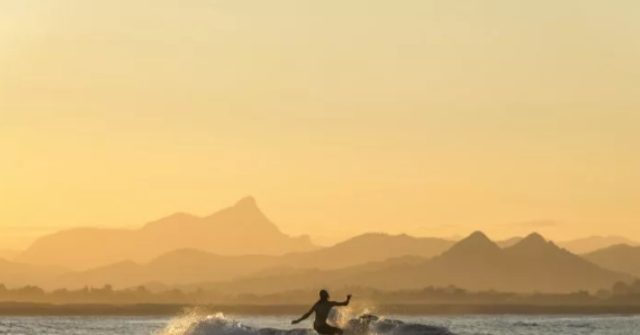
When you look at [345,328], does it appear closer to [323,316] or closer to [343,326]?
[343,326]

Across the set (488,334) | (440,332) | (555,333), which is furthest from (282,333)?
(555,333)

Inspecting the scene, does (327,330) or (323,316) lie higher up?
(323,316)

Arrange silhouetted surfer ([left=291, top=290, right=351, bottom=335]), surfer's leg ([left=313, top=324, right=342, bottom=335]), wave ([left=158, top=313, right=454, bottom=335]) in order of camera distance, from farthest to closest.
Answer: wave ([left=158, top=313, right=454, bottom=335]) → surfer's leg ([left=313, top=324, right=342, bottom=335]) → silhouetted surfer ([left=291, top=290, right=351, bottom=335])

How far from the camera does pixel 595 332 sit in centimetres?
9412

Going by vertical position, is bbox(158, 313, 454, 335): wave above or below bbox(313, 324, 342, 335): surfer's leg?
above

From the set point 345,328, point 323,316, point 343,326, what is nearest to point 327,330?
point 323,316

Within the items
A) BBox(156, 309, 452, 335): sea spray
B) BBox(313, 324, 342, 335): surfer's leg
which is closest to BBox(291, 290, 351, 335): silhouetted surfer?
BBox(313, 324, 342, 335): surfer's leg

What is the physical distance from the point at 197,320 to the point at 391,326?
8.79m

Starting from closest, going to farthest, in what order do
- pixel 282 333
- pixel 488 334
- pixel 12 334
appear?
pixel 282 333 → pixel 488 334 → pixel 12 334

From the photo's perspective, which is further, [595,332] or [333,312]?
[595,332]

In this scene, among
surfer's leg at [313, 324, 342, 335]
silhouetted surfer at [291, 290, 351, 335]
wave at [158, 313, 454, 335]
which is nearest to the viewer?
silhouetted surfer at [291, 290, 351, 335]

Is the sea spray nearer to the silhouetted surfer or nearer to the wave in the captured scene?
the wave

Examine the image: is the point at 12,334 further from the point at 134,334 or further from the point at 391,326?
the point at 391,326

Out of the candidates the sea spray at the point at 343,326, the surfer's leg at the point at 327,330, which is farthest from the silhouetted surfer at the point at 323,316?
the sea spray at the point at 343,326
